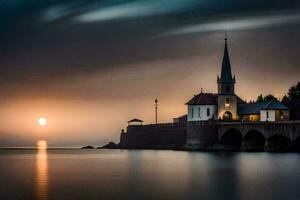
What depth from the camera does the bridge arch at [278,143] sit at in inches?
4717

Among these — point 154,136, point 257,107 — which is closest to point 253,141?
point 257,107

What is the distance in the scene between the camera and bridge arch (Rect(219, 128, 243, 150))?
129 m

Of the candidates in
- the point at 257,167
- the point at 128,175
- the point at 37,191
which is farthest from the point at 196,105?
the point at 37,191

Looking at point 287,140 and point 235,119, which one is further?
point 235,119

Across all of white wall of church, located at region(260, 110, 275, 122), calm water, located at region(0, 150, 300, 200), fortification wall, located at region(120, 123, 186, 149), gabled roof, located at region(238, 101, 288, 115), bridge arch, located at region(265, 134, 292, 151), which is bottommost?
calm water, located at region(0, 150, 300, 200)

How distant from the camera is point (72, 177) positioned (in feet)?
227

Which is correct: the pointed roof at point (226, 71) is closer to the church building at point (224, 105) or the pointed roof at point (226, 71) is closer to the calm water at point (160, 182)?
the church building at point (224, 105)

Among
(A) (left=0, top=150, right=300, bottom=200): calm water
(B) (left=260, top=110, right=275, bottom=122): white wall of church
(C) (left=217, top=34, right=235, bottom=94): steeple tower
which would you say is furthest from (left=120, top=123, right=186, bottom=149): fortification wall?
(A) (left=0, top=150, right=300, bottom=200): calm water

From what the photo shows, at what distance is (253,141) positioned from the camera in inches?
4983

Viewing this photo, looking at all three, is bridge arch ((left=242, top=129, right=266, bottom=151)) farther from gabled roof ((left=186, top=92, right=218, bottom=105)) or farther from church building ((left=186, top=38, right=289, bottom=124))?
gabled roof ((left=186, top=92, right=218, bottom=105))

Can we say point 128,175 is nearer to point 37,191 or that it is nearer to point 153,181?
point 153,181

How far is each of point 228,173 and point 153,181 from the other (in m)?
10.5

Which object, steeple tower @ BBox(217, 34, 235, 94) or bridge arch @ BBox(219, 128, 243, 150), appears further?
steeple tower @ BBox(217, 34, 235, 94)

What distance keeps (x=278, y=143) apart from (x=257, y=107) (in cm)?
1174
